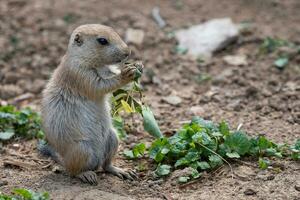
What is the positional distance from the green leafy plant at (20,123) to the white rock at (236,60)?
293cm

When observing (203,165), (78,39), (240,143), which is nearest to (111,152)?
(203,165)

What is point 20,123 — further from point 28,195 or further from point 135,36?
point 135,36

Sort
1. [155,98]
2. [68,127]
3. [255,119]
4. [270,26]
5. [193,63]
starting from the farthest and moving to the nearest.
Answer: [270,26] → [193,63] → [155,98] → [255,119] → [68,127]

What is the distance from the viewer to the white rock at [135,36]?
9344mm

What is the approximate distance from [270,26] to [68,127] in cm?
464

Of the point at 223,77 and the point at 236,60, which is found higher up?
the point at 236,60

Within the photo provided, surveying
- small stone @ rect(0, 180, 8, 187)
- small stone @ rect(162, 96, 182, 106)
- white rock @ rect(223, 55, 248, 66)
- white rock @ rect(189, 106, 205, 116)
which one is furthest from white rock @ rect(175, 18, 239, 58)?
small stone @ rect(0, 180, 8, 187)

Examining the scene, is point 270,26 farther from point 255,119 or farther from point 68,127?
point 68,127

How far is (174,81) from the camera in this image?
27.9 feet

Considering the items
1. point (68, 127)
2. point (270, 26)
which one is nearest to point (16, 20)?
point (270, 26)

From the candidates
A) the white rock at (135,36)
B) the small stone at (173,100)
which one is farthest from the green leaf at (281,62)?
the white rock at (135,36)

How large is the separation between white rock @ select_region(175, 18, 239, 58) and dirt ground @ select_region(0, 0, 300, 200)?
0.43 feet

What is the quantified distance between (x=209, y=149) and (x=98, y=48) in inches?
55.1

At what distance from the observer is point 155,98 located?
8078mm
